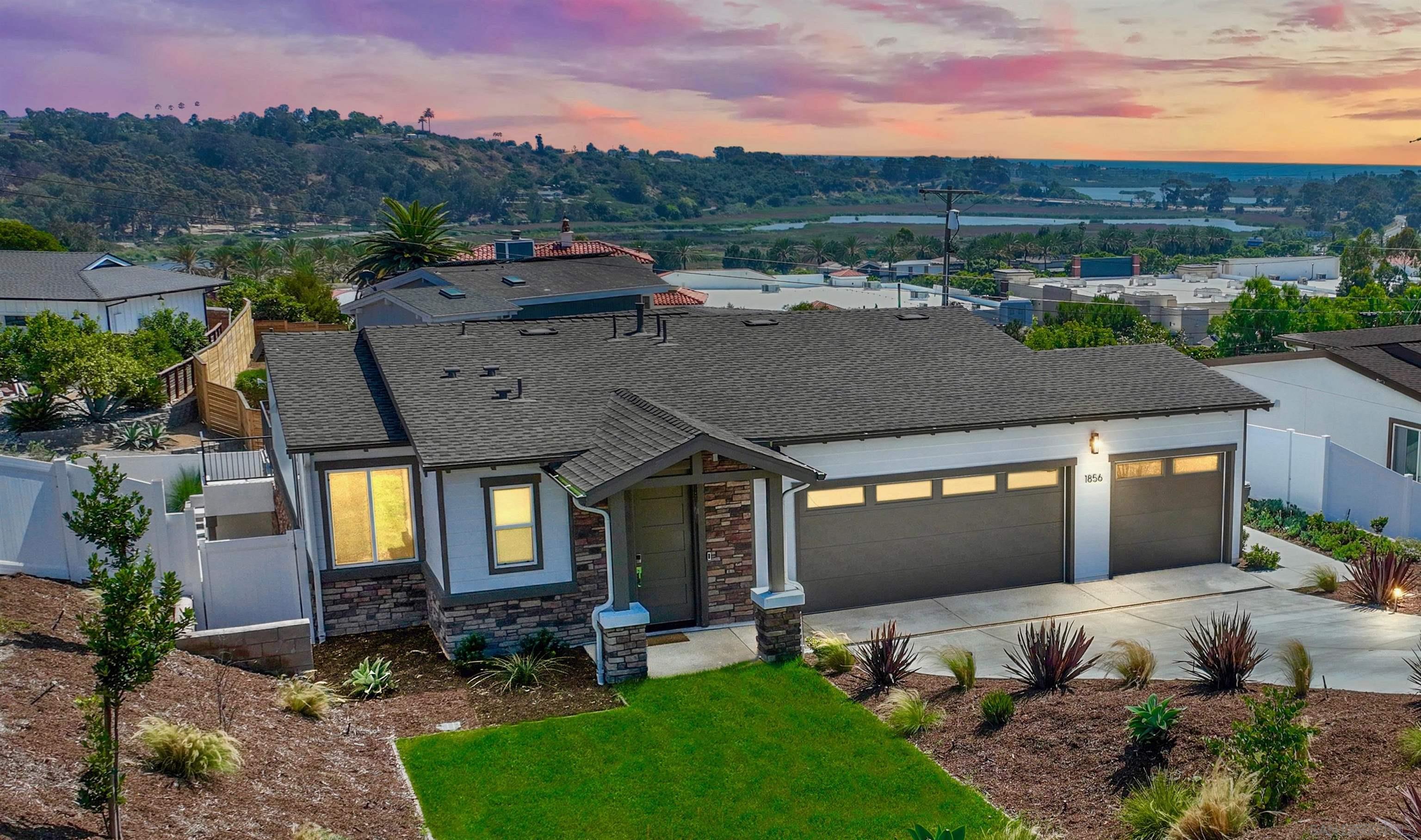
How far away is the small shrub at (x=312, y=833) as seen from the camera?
→ 979 cm

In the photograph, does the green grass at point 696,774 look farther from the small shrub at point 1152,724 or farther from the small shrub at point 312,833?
the small shrub at point 1152,724

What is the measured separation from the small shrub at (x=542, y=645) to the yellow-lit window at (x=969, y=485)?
6.58 meters

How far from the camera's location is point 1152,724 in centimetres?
1118

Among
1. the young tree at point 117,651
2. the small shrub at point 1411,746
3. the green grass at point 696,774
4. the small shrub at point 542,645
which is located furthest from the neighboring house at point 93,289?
the small shrub at point 1411,746

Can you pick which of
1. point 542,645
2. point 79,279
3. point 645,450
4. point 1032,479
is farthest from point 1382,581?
point 79,279

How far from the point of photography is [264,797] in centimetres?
1055

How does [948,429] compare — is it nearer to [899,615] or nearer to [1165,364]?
[899,615]

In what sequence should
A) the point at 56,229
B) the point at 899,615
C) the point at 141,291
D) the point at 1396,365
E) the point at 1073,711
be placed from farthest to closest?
the point at 56,229, the point at 141,291, the point at 1396,365, the point at 899,615, the point at 1073,711

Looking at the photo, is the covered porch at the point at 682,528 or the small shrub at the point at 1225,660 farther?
the covered porch at the point at 682,528

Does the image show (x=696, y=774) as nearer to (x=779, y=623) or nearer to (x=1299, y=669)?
(x=779, y=623)

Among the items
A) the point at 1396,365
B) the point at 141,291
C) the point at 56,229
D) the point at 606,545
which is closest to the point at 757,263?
the point at 56,229

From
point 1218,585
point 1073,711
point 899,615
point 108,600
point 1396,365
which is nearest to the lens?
point 108,600

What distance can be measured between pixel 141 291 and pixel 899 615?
45.2 meters

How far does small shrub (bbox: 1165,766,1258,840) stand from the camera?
9367 millimetres
